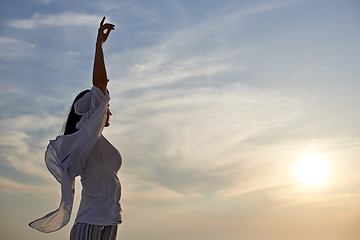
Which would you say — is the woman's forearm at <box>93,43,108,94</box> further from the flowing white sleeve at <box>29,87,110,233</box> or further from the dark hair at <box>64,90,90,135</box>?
the dark hair at <box>64,90,90,135</box>

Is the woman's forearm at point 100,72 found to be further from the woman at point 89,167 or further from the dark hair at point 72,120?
the dark hair at point 72,120

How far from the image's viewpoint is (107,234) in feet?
9.85

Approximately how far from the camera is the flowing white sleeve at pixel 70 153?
9.75 feet

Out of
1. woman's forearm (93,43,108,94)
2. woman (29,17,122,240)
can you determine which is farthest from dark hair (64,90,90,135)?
woman's forearm (93,43,108,94)

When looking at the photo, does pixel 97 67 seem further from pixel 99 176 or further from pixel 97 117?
pixel 99 176

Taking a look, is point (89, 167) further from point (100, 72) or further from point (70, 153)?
point (100, 72)

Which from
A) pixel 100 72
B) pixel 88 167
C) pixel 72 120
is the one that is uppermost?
pixel 100 72

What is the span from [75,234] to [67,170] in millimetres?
403

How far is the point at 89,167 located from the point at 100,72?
615mm

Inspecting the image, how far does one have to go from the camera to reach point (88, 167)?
10.0 feet

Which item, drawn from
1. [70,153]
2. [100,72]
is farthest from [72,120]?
[100,72]

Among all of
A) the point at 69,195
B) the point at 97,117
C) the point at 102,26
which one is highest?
the point at 102,26

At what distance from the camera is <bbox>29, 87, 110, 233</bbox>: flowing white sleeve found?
2971 mm

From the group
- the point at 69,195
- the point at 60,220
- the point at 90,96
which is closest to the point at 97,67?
the point at 90,96
